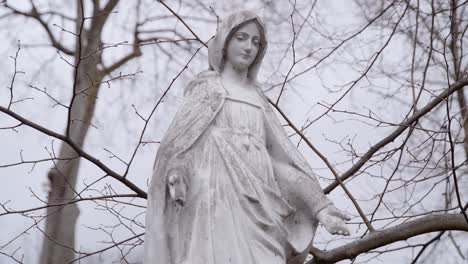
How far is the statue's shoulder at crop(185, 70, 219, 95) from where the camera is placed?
20.4 ft

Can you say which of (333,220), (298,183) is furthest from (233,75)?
(333,220)

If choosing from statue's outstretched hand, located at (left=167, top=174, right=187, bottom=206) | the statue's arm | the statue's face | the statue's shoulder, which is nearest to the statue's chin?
the statue's face

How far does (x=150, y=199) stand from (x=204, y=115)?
0.70 meters

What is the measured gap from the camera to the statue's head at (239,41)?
20.8ft

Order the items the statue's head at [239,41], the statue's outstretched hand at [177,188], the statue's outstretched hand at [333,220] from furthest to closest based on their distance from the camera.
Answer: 1. the statue's head at [239,41]
2. the statue's outstretched hand at [333,220]
3. the statue's outstretched hand at [177,188]

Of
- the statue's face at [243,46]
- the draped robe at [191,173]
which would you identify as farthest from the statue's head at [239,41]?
the draped robe at [191,173]

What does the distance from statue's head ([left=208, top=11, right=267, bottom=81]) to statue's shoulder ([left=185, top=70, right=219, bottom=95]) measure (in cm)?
9

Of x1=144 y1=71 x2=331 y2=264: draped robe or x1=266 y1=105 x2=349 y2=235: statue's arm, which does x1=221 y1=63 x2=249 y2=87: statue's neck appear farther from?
x1=266 y1=105 x2=349 y2=235: statue's arm

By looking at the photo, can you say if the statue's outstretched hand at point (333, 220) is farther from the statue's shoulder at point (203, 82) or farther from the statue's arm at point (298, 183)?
the statue's shoulder at point (203, 82)

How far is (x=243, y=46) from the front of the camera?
20.8 feet

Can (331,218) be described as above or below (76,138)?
below

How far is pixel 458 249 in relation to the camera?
9.66 metres

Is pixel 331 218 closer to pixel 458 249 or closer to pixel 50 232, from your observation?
pixel 458 249

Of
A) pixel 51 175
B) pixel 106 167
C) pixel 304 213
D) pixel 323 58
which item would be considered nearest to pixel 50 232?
pixel 51 175
